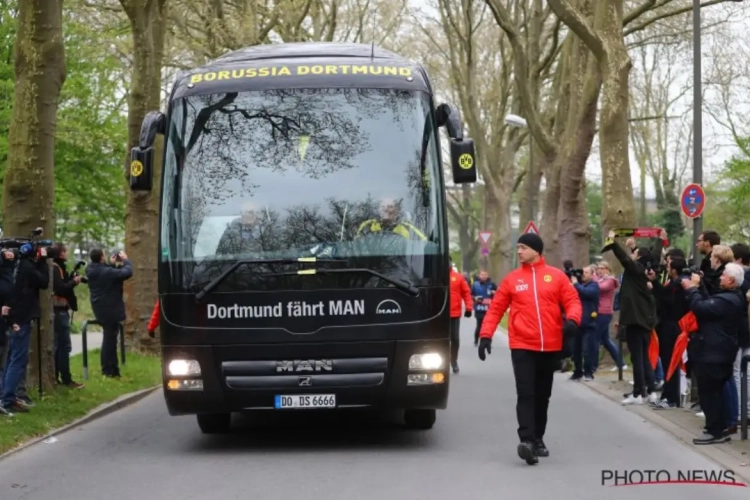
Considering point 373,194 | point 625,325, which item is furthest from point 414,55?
point 373,194

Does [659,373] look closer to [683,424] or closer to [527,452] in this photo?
[683,424]

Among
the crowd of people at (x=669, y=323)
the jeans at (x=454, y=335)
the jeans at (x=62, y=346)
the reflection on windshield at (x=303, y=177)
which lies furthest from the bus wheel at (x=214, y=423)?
the jeans at (x=454, y=335)

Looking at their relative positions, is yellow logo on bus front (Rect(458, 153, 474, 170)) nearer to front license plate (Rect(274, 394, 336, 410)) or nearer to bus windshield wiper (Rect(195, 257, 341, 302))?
bus windshield wiper (Rect(195, 257, 341, 302))

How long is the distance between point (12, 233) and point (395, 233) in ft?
18.1

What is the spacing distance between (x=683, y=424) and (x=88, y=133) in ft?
75.6

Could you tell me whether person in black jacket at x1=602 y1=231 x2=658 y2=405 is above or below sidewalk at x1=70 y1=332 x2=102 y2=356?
above

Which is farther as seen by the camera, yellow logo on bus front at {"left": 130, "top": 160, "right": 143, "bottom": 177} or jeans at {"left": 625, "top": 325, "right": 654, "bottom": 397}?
jeans at {"left": 625, "top": 325, "right": 654, "bottom": 397}

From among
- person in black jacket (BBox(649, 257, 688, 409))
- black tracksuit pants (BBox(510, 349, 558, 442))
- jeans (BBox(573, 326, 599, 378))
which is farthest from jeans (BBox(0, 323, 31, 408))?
jeans (BBox(573, 326, 599, 378))

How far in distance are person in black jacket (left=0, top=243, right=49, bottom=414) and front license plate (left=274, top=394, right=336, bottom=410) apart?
3327mm

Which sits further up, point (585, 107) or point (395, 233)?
point (585, 107)

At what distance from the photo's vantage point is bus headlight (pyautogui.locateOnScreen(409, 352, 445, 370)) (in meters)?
11.3

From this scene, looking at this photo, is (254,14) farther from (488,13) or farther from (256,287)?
(256,287)

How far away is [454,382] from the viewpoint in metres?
19.5

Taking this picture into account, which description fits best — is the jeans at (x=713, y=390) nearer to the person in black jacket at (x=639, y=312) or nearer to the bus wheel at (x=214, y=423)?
the person in black jacket at (x=639, y=312)
